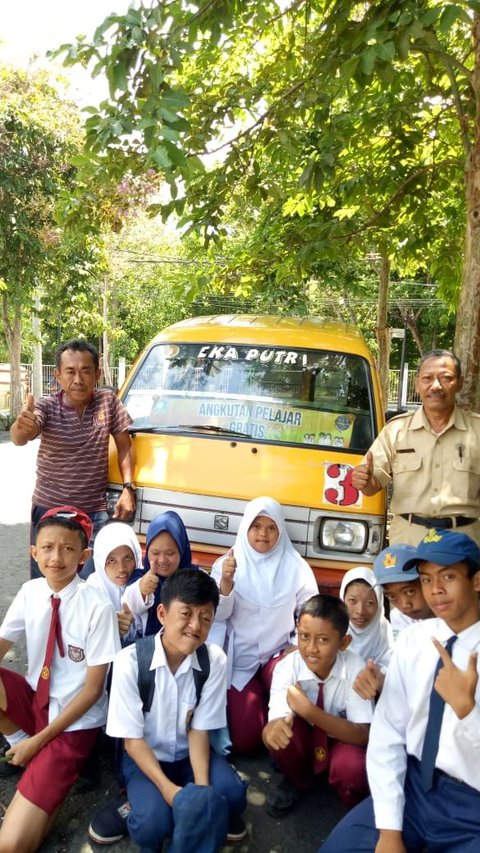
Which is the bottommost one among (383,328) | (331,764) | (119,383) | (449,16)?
(331,764)

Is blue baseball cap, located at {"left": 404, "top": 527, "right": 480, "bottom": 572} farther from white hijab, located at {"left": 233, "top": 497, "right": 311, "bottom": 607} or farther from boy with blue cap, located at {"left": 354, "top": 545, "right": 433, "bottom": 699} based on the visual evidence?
white hijab, located at {"left": 233, "top": 497, "right": 311, "bottom": 607}

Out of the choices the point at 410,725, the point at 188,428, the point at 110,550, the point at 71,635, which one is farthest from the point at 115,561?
the point at 410,725

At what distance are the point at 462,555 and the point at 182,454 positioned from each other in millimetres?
2165

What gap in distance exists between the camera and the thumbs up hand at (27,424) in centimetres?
375

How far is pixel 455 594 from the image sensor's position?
2.12 metres

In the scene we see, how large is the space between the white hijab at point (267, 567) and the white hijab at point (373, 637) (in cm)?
32

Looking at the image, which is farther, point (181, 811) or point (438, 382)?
point (438, 382)

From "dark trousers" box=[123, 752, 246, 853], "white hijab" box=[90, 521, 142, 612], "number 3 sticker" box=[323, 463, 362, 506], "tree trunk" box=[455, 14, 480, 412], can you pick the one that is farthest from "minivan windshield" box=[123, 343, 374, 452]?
"dark trousers" box=[123, 752, 246, 853]

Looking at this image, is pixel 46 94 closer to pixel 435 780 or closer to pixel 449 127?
pixel 449 127

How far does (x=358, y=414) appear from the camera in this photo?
4262 millimetres

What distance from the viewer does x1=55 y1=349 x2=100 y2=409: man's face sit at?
3.87 metres

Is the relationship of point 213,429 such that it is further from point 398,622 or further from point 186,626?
point 186,626

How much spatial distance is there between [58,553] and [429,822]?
1697 millimetres

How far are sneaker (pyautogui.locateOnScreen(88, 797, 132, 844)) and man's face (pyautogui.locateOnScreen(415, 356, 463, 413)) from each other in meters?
2.33
